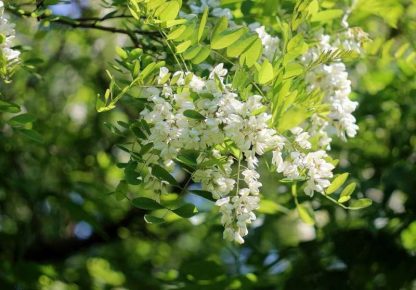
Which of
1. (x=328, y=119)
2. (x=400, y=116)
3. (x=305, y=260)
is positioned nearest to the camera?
(x=328, y=119)

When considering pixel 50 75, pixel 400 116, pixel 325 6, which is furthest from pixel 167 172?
pixel 50 75

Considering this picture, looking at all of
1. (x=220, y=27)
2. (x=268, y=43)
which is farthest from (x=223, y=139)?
(x=268, y=43)

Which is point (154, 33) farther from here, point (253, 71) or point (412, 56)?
point (412, 56)

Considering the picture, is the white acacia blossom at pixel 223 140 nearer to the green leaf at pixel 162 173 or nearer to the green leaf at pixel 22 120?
the green leaf at pixel 162 173

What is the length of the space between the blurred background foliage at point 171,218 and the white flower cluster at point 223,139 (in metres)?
0.41

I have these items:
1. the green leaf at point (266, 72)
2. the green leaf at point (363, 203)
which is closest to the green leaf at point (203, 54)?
the green leaf at point (266, 72)

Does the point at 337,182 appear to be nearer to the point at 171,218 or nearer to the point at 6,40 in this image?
the point at 6,40

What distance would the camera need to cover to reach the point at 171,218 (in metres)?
1.93

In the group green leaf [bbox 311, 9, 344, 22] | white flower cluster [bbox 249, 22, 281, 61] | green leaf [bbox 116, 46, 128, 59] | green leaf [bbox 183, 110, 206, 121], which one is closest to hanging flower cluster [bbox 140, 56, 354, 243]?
green leaf [bbox 183, 110, 206, 121]

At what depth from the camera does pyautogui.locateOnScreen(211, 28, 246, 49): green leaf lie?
4.18ft

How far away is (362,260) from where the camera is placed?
2100mm

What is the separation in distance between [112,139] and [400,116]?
103 centimetres

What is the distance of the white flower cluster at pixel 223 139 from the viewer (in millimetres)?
1167

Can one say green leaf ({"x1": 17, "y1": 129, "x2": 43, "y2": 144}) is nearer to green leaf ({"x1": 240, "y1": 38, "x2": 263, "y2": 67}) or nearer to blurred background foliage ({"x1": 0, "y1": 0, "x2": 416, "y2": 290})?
blurred background foliage ({"x1": 0, "y1": 0, "x2": 416, "y2": 290})
